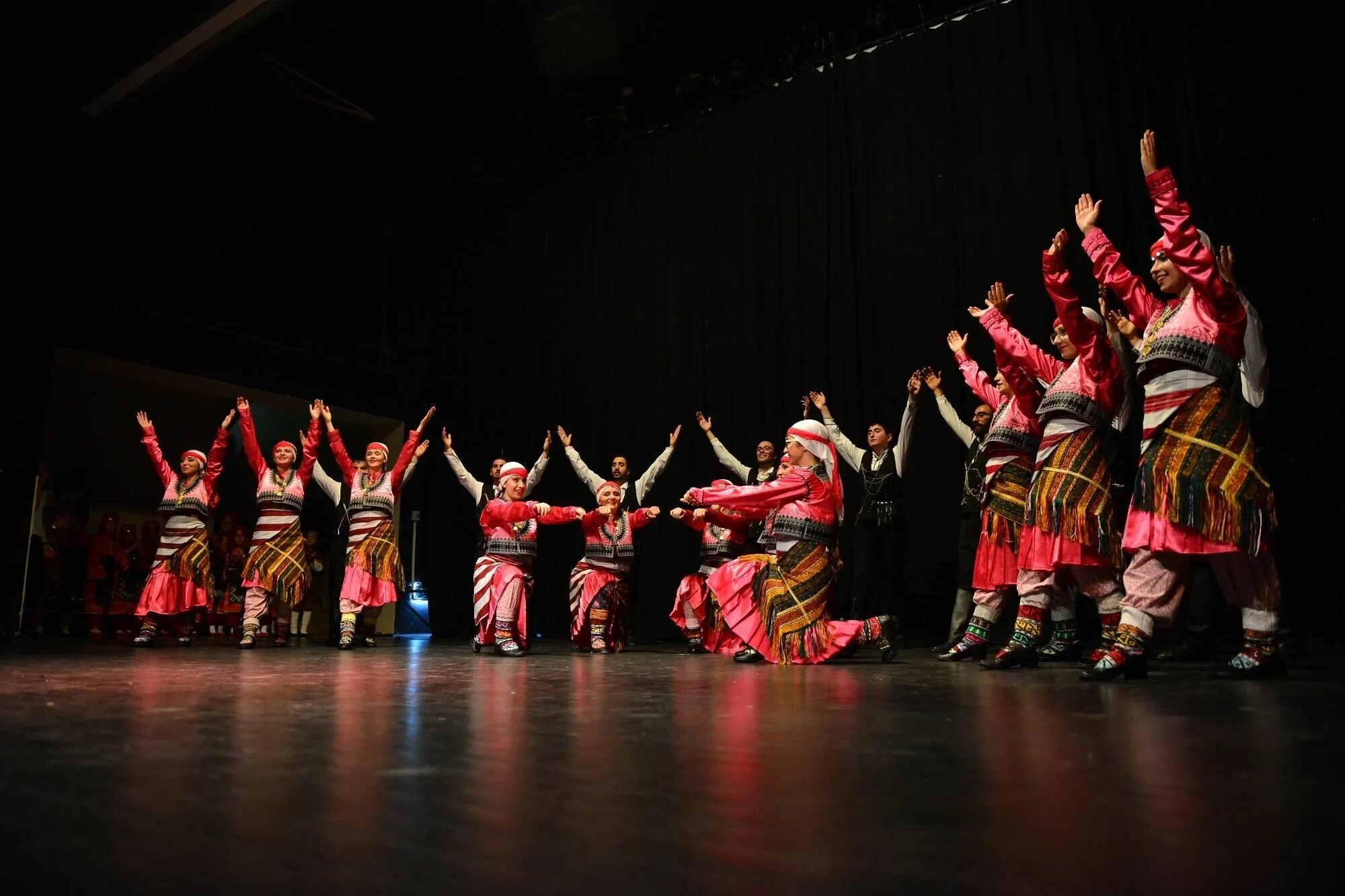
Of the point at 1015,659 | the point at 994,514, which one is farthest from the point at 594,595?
the point at 1015,659

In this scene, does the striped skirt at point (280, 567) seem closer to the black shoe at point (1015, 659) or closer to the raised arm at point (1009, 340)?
the black shoe at point (1015, 659)

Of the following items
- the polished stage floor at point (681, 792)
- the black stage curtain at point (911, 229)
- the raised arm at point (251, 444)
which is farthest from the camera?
the raised arm at point (251, 444)

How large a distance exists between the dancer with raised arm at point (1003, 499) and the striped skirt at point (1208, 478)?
2.92ft

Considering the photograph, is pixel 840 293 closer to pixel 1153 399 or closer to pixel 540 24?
pixel 540 24

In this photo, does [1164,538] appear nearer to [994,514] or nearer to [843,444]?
[994,514]

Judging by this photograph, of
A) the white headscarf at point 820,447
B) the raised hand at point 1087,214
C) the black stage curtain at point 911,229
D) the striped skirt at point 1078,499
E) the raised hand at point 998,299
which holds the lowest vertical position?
the striped skirt at point 1078,499

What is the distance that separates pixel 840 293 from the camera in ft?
22.4

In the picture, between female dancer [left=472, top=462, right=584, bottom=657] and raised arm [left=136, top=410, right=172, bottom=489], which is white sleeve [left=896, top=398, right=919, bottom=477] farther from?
raised arm [left=136, top=410, right=172, bottom=489]

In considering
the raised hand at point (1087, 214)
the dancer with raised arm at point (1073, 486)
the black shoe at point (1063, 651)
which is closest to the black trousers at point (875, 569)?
the black shoe at point (1063, 651)

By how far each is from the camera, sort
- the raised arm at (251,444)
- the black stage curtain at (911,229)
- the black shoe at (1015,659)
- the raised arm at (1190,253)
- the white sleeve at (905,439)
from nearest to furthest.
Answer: the raised arm at (1190,253), the black shoe at (1015,659), the black stage curtain at (911,229), the white sleeve at (905,439), the raised arm at (251,444)

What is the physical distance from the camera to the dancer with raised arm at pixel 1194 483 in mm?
2758

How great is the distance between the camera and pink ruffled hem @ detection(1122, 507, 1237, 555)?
8.97 feet

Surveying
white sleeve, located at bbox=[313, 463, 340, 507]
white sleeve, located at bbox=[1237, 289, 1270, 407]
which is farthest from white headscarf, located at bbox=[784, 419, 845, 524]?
white sleeve, located at bbox=[313, 463, 340, 507]

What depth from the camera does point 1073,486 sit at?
10.8ft
